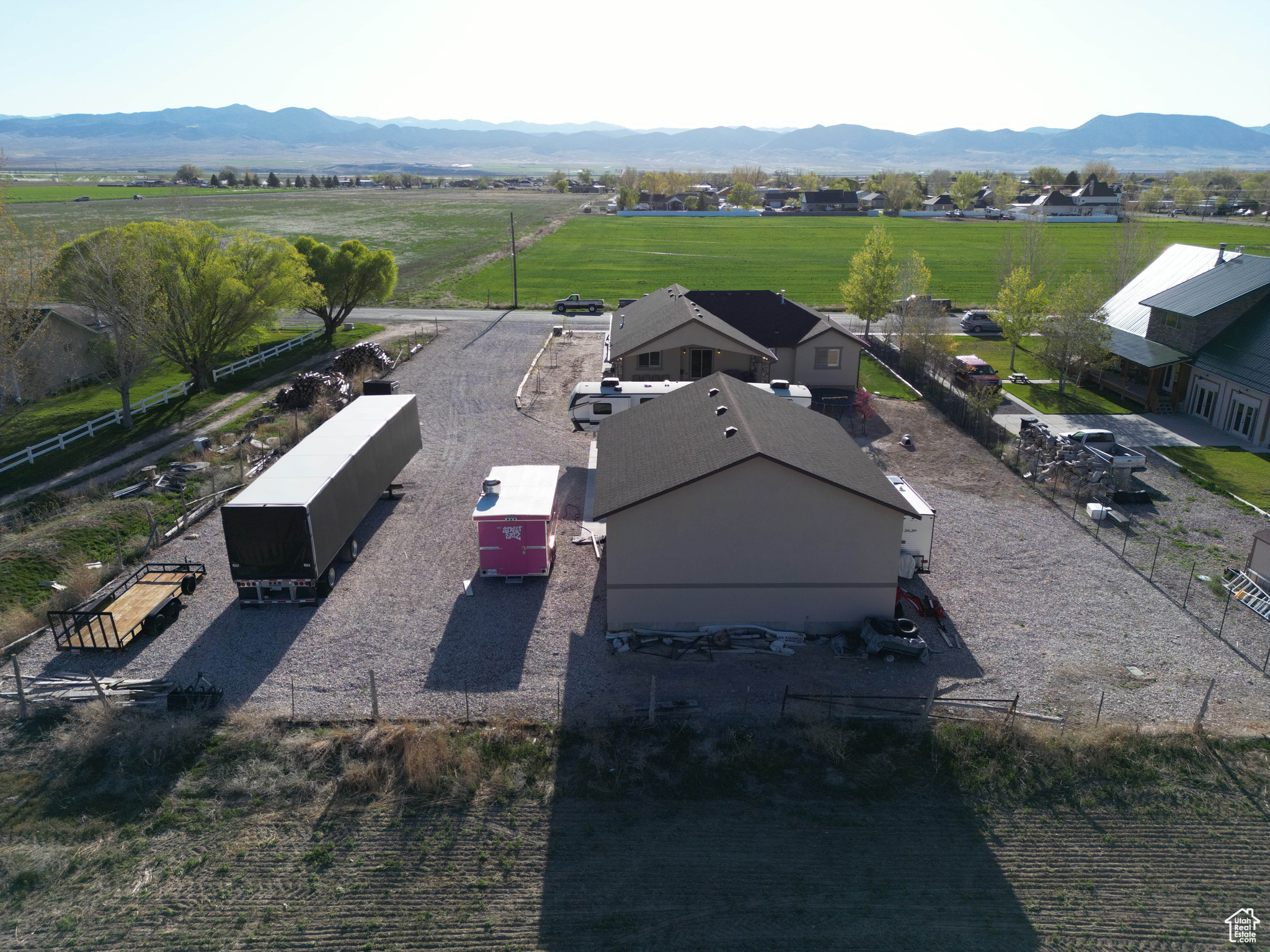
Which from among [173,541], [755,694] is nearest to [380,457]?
[173,541]

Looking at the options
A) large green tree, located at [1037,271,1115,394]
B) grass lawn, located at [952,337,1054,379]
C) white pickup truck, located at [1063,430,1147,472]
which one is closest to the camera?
white pickup truck, located at [1063,430,1147,472]

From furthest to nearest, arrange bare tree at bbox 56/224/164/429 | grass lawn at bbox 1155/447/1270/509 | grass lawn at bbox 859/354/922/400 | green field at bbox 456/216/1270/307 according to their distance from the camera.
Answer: green field at bbox 456/216/1270/307 → grass lawn at bbox 859/354/922/400 → bare tree at bbox 56/224/164/429 → grass lawn at bbox 1155/447/1270/509

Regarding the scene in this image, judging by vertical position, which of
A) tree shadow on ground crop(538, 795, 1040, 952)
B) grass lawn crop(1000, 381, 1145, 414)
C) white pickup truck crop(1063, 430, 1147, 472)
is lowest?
tree shadow on ground crop(538, 795, 1040, 952)

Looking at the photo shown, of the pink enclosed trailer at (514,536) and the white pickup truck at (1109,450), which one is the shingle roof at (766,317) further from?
the pink enclosed trailer at (514,536)

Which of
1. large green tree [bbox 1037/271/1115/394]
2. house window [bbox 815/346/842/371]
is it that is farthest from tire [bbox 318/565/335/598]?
large green tree [bbox 1037/271/1115/394]

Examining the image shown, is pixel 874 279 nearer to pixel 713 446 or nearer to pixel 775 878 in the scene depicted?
pixel 713 446

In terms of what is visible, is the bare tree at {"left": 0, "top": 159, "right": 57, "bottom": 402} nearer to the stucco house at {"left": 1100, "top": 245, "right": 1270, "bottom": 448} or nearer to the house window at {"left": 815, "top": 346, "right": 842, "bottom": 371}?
the house window at {"left": 815, "top": 346, "right": 842, "bottom": 371}
